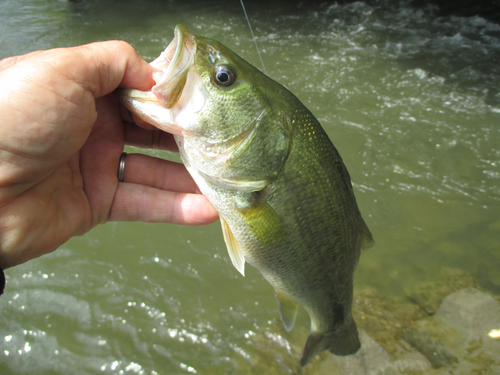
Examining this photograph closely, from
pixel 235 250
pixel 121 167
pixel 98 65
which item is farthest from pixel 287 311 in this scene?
pixel 98 65

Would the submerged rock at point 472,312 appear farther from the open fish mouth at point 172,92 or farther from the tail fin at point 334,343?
the open fish mouth at point 172,92

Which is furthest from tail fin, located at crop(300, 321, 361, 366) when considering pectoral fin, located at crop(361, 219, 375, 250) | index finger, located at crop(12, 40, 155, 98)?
index finger, located at crop(12, 40, 155, 98)

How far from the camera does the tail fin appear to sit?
2.57 m

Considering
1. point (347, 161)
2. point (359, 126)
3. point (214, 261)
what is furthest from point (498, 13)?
point (214, 261)

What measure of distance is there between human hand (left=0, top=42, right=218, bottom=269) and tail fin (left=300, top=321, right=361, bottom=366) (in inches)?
51.6

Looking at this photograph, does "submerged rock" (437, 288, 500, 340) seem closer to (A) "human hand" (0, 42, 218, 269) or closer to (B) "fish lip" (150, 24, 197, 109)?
(A) "human hand" (0, 42, 218, 269)

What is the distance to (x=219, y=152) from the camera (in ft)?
5.81

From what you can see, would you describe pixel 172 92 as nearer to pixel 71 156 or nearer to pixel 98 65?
pixel 98 65

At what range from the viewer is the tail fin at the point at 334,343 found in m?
2.57

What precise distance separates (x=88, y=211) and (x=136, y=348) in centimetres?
161

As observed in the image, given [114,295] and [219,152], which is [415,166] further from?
Result: [114,295]

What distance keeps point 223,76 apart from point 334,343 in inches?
85.7

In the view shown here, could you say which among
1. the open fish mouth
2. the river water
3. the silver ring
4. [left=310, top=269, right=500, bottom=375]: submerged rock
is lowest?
[left=310, top=269, right=500, bottom=375]: submerged rock

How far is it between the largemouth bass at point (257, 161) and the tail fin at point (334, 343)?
59cm
